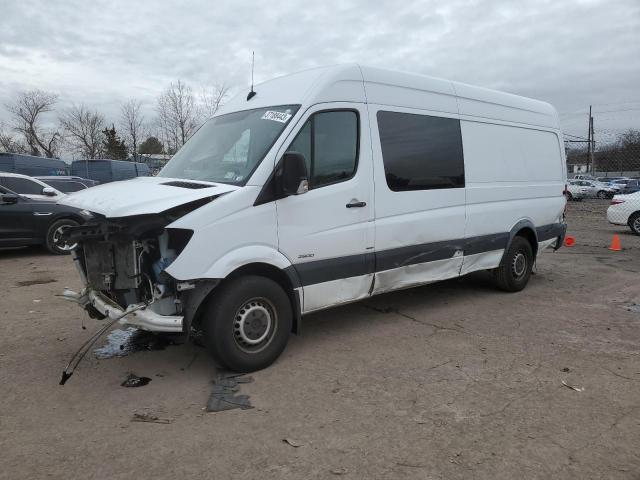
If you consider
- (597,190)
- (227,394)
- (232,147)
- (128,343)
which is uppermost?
(232,147)

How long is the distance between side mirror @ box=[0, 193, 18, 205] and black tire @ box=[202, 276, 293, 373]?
327 inches

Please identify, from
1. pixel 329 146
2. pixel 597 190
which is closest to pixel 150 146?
pixel 597 190

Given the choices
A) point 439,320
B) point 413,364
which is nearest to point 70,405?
point 413,364

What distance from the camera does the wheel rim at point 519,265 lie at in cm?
709

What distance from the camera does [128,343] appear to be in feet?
16.6

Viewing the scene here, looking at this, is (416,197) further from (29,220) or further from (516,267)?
(29,220)

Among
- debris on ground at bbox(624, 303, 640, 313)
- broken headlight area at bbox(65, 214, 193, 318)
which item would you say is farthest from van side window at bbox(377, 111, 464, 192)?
Answer: debris on ground at bbox(624, 303, 640, 313)

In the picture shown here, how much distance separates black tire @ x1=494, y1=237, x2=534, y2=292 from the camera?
6.99 meters

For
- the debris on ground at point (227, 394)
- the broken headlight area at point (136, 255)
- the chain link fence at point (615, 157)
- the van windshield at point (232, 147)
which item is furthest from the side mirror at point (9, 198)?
the chain link fence at point (615, 157)

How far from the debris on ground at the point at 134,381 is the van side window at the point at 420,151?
2936 mm

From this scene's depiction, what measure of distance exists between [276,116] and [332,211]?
39.5 inches

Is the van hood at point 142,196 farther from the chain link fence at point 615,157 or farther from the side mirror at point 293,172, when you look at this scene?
the chain link fence at point 615,157

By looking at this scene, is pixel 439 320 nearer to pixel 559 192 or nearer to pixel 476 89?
pixel 476 89

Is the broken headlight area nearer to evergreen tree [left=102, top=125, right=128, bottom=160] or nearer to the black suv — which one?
the black suv
